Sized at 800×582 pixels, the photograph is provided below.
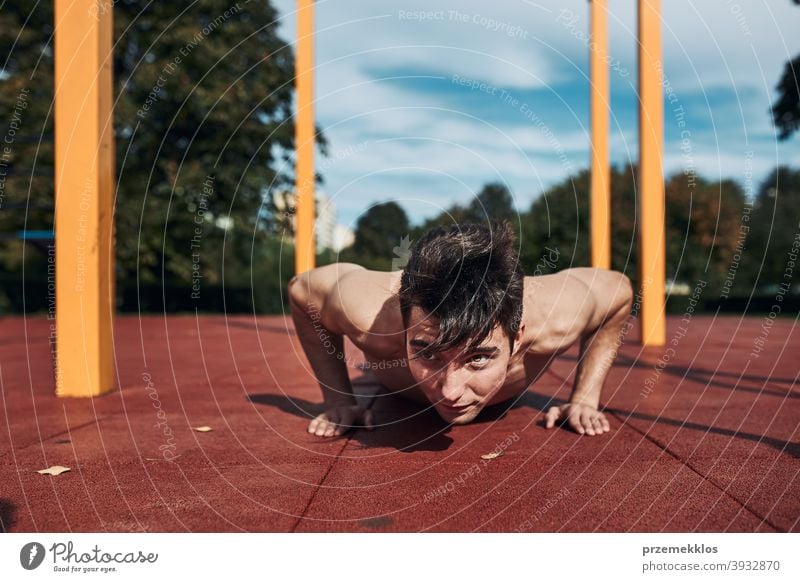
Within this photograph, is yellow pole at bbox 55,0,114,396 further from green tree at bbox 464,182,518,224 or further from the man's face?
the man's face

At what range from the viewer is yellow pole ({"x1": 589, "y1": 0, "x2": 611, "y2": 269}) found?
8156mm

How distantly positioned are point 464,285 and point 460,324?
0.21 m

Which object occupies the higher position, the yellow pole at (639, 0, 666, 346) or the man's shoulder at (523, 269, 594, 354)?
the yellow pole at (639, 0, 666, 346)

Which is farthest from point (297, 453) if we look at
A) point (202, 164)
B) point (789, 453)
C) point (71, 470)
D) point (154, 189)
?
point (154, 189)

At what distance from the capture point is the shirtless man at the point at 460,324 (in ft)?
8.82

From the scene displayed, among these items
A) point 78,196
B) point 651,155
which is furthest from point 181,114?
point 78,196

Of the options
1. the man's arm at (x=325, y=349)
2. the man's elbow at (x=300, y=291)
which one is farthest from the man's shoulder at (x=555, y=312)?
the man's elbow at (x=300, y=291)

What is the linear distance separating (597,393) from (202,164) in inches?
687

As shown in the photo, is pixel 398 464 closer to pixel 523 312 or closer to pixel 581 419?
pixel 523 312

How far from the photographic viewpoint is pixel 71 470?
290cm

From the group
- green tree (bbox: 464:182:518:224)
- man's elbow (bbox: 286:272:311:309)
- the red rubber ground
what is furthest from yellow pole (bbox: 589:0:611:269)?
man's elbow (bbox: 286:272:311:309)

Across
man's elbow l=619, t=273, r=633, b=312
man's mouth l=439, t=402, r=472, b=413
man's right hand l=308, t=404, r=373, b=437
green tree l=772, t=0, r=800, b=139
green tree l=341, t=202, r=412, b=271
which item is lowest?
man's right hand l=308, t=404, r=373, b=437

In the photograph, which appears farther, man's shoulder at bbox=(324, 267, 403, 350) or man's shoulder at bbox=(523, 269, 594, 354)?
man's shoulder at bbox=(523, 269, 594, 354)

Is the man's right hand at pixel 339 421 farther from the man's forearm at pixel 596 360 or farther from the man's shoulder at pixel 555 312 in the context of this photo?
the man's forearm at pixel 596 360
